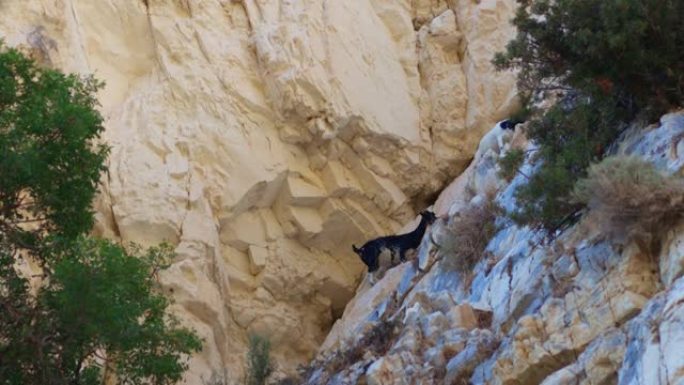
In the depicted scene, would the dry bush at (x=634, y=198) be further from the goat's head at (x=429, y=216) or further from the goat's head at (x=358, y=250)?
the goat's head at (x=358, y=250)

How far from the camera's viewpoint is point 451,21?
25.6 m

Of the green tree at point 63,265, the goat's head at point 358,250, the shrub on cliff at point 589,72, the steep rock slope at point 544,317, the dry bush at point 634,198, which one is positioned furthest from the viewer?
the goat's head at point 358,250

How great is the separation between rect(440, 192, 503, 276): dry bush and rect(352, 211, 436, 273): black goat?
3.46m

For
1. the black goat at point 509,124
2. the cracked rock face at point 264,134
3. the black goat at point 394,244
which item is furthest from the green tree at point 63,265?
the black goat at point 394,244

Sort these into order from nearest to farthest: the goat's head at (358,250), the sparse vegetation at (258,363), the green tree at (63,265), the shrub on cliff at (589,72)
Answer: the green tree at (63,265) < the shrub on cliff at (589,72) < the sparse vegetation at (258,363) < the goat's head at (358,250)

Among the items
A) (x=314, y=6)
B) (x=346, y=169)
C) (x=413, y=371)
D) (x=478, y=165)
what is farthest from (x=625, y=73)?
(x=314, y=6)

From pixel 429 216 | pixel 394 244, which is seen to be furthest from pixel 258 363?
pixel 429 216

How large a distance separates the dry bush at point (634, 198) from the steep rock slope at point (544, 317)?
0.18m

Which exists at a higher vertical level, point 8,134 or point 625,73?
point 8,134

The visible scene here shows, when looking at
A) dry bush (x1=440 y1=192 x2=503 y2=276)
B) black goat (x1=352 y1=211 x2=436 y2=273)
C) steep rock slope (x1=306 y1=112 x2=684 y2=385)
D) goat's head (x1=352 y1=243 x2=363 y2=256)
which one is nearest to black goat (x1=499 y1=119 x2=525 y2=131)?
dry bush (x1=440 y1=192 x2=503 y2=276)

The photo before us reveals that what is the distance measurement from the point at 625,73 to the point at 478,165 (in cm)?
595

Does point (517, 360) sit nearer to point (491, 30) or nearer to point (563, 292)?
point (563, 292)

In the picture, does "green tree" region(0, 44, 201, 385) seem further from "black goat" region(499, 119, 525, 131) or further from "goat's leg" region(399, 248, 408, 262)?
"goat's leg" region(399, 248, 408, 262)

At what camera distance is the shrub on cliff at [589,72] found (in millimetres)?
13758
